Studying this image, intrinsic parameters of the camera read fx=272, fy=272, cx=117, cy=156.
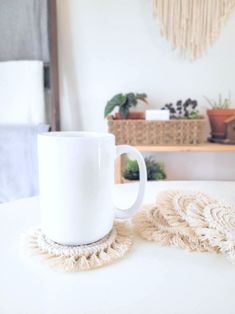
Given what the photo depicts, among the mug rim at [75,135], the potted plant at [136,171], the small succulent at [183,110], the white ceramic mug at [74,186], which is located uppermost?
the small succulent at [183,110]

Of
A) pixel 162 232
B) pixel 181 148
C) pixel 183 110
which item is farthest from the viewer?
pixel 183 110

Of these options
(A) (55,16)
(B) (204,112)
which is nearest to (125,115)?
(B) (204,112)

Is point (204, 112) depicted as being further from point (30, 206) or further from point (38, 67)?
point (30, 206)

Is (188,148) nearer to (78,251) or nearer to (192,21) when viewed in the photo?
(192,21)

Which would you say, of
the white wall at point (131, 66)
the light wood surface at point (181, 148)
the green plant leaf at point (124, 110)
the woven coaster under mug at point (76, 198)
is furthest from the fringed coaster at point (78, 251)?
the white wall at point (131, 66)

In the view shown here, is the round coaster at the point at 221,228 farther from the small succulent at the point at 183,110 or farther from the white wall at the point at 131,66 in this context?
the white wall at the point at 131,66

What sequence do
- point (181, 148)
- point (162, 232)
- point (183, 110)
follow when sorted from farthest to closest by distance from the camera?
1. point (183, 110)
2. point (181, 148)
3. point (162, 232)

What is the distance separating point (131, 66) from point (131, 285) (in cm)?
118

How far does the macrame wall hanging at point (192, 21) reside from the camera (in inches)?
48.1

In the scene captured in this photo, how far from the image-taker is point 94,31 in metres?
1.31

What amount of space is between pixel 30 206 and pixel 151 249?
28 centimetres

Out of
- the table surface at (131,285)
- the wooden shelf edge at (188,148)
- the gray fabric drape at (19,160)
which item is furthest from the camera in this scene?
the gray fabric drape at (19,160)

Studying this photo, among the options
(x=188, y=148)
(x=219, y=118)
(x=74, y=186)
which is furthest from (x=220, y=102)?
(x=74, y=186)

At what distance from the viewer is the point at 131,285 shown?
29cm
